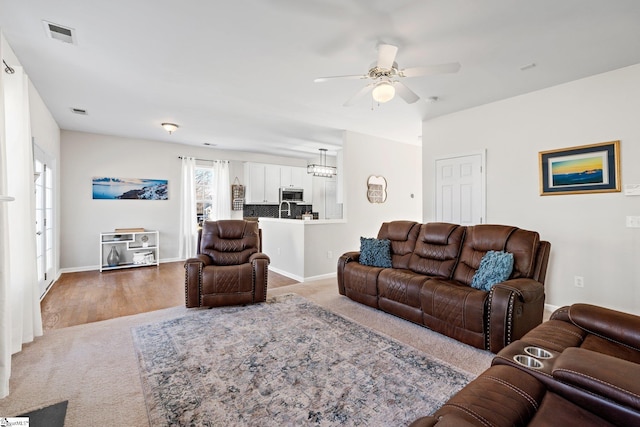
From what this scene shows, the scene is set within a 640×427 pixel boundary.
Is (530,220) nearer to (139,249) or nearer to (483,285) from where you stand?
(483,285)

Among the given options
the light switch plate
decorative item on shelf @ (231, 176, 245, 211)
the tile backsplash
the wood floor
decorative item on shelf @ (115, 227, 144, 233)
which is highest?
decorative item on shelf @ (231, 176, 245, 211)

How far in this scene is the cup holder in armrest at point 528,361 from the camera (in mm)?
1201

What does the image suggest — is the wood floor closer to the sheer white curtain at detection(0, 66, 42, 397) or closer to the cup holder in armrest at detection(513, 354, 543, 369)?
the sheer white curtain at detection(0, 66, 42, 397)

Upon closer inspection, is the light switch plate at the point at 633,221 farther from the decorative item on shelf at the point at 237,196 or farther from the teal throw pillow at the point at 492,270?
the decorative item on shelf at the point at 237,196

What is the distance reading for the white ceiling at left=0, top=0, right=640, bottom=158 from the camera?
2.12m

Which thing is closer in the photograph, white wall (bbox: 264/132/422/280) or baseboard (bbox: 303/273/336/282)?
baseboard (bbox: 303/273/336/282)

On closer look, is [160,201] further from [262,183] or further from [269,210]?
[269,210]

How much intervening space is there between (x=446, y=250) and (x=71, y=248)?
6548 millimetres

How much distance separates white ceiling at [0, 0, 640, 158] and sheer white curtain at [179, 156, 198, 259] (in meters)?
2.28

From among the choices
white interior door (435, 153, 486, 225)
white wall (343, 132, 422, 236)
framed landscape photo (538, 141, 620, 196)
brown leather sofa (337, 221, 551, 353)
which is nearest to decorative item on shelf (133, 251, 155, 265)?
white wall (343, 132, 422, 236)

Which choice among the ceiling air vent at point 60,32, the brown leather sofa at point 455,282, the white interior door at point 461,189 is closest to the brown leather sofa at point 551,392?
the brown leather sofa at point 455,282

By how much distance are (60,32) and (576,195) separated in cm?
534

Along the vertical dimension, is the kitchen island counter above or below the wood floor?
above

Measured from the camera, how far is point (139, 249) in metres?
6.04
